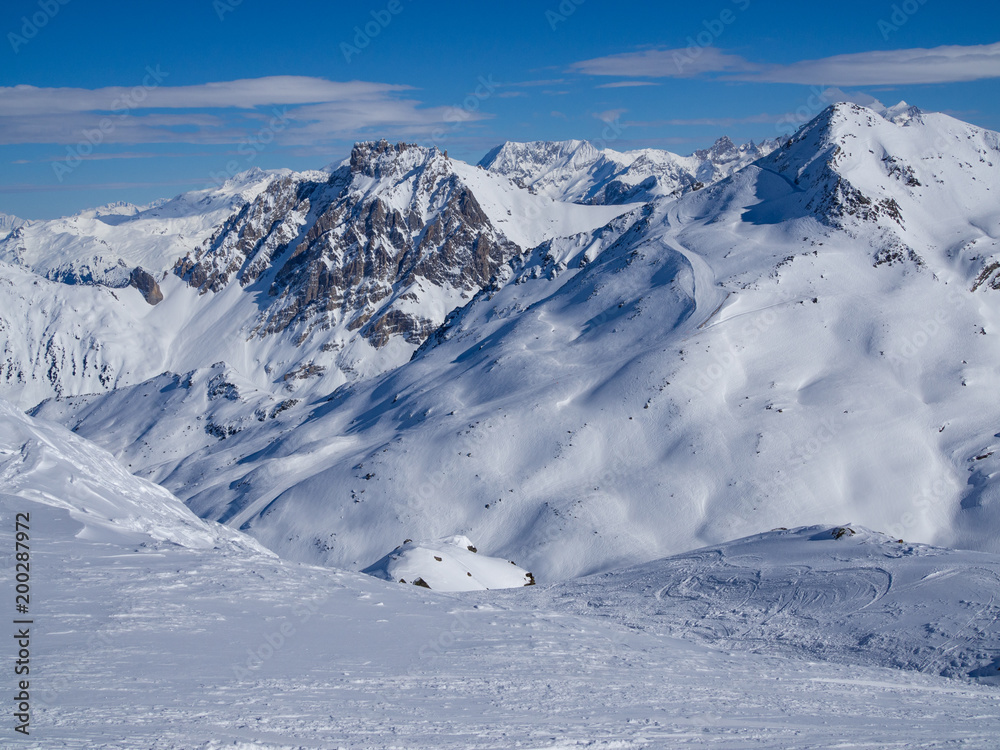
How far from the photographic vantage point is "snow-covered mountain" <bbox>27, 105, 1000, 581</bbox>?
58625 mm

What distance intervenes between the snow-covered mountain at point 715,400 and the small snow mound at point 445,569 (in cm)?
1073

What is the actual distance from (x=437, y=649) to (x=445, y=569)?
23156mm

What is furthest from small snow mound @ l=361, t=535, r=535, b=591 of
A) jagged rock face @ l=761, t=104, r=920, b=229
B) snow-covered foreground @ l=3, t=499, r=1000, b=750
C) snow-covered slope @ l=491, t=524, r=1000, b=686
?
jagged rock face @ l=761, t=104, r=920, b=229

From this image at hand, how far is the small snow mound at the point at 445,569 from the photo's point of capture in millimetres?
37719

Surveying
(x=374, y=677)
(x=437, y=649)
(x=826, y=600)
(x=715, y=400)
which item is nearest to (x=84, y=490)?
(x=437, y=649)

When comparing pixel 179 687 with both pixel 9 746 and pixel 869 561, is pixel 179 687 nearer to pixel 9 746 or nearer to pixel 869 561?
pixel 9 746

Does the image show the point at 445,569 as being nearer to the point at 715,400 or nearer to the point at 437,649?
the point at 437,649

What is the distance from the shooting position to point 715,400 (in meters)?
67.4

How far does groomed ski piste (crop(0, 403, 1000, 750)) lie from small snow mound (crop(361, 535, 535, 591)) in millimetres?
9967

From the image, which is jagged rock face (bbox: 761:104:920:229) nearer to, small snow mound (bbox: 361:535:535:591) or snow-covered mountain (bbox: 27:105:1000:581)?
snow-covered mountain (bbox: 27:105:1000:581)

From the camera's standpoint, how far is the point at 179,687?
1241 centimetres

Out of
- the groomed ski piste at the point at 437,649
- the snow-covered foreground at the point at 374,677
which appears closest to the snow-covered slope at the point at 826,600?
the groomed ski piste at the point at 437,649

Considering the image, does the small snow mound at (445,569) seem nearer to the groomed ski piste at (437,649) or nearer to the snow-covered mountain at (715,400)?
the groomed ski piste at (437,649)

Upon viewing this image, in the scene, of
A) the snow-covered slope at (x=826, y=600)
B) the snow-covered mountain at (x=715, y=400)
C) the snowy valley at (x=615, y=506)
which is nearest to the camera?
the snowy valley at (x=615, y=506)
